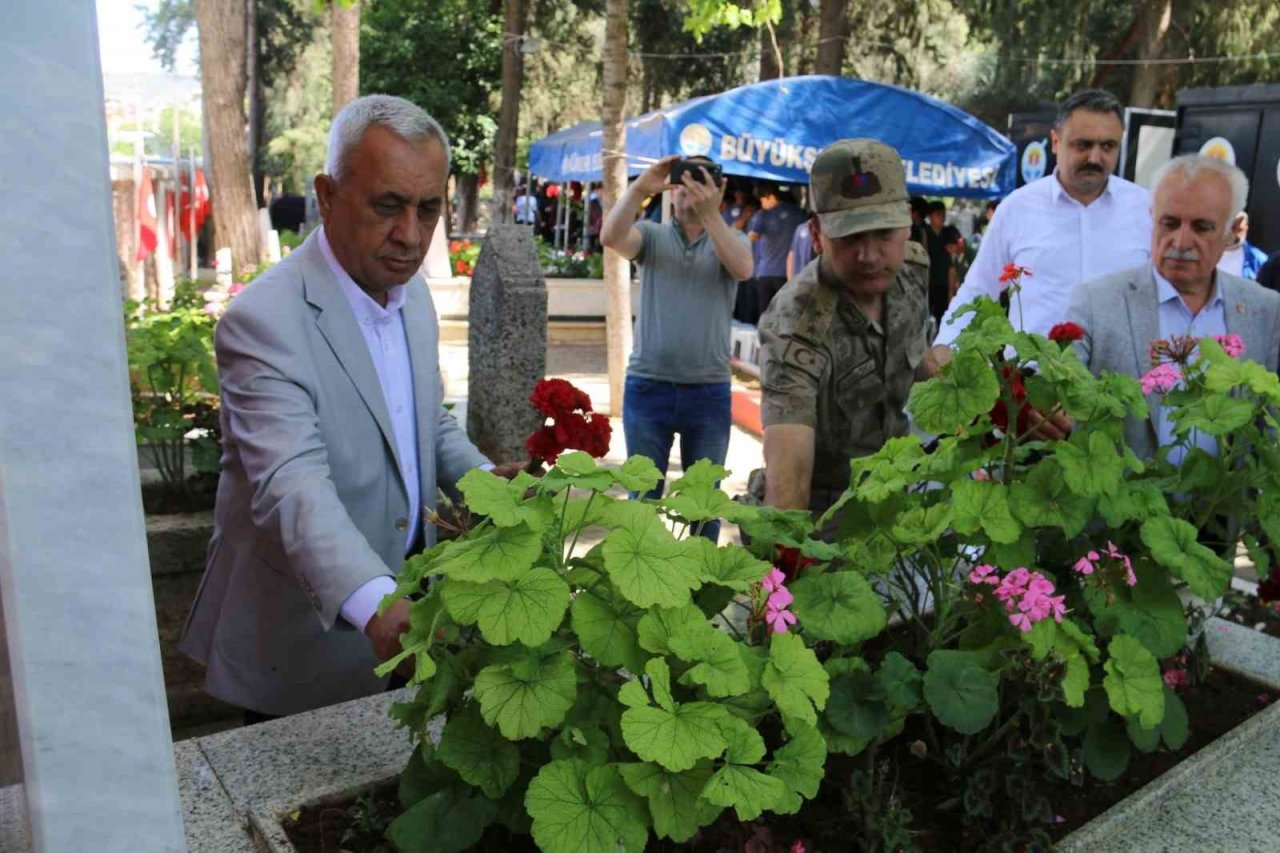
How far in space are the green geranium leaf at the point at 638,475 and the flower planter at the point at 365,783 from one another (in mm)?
694

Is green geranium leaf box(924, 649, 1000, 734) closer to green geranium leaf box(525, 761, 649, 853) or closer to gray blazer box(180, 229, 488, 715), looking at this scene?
green geranium leaf box(525, 761, 649, 853)

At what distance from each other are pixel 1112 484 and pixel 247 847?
141cm

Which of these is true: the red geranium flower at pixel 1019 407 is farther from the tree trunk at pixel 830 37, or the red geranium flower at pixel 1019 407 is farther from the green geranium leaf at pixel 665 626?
the tree trunk at pixel 830 37

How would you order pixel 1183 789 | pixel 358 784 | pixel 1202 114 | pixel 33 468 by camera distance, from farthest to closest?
pixel 1202 114 < pixel 1183 789 < pixel 358 784 < pixel 33 468

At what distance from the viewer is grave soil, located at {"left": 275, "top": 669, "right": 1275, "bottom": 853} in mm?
1629

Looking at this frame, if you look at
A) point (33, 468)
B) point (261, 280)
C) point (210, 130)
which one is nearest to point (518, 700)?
point (33, 468)

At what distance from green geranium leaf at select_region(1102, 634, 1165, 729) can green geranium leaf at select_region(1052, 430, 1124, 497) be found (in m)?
0.24

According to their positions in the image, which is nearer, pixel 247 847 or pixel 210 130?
pixel 247 847

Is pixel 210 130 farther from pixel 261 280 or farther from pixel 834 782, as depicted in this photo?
pixel 834 782

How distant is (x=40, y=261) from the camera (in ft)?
2.26

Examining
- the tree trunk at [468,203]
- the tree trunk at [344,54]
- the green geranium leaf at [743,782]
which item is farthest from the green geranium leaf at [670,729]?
the tree trunk at [468,203]

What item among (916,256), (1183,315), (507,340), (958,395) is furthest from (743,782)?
(507,340)

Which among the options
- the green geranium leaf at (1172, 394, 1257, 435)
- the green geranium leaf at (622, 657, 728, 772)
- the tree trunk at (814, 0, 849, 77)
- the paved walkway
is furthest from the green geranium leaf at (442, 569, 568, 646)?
the tree trunk at (814, 0, 849, 77)

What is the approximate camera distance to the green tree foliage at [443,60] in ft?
90.6
